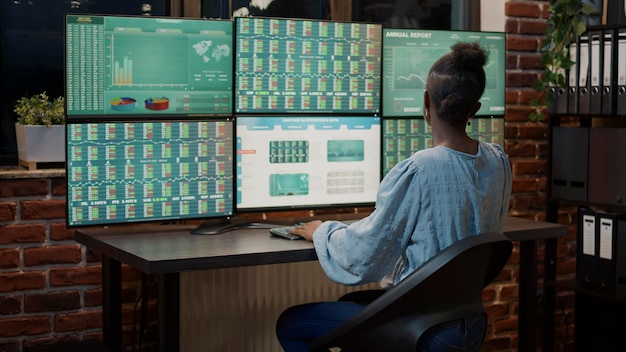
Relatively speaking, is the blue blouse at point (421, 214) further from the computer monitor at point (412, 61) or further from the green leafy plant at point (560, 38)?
the green leafy plant at point (560, 38)

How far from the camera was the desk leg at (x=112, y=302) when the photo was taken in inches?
115

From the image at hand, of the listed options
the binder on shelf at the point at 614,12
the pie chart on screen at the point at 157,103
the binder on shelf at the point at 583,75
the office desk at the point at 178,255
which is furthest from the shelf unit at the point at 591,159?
the pie chart on screen at the point at 157,103

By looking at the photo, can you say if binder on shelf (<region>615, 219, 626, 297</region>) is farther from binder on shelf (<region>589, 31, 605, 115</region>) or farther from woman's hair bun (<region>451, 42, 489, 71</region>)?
woman's hair bun (<region>451, 42, 489, 71</region>)

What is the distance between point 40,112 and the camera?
125 inches

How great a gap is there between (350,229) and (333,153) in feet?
2.50

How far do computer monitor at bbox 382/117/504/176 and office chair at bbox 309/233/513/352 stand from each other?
976mm

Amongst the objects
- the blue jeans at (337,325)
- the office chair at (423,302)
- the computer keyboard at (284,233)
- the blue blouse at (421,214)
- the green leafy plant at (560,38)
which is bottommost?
the blue jeans at (337,325)

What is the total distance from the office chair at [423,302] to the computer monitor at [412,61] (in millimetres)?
1063

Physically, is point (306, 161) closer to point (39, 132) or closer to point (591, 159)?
point (39, 132)

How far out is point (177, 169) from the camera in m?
2.92

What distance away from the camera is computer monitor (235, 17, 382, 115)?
3027 mm

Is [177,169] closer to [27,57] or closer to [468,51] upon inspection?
[27,57]

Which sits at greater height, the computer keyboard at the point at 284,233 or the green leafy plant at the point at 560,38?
the green leafy plant at the point at 560,38

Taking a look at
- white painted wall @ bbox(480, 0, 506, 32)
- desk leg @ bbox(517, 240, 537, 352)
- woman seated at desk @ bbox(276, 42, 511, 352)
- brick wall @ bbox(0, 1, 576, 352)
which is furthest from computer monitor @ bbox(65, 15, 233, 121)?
white painted wall @ bbox(480, 0, 506, 32)
